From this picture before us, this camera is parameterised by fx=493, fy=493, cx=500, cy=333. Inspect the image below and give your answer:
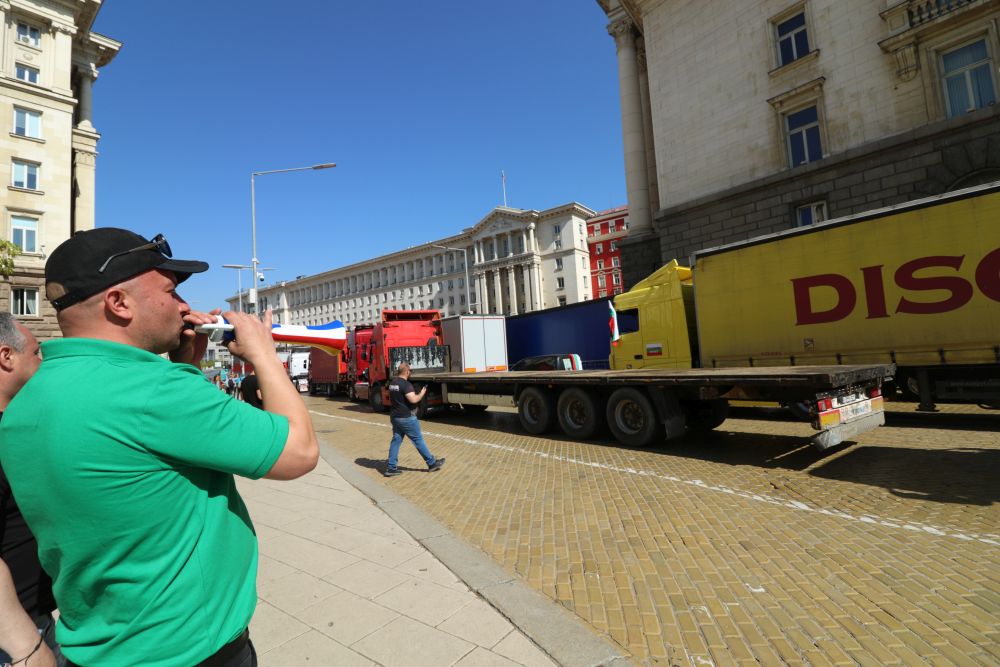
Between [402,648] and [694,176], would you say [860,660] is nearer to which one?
[402,648]

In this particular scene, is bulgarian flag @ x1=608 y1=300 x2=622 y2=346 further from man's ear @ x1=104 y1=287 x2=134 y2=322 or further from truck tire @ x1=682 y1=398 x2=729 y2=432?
man's ear @ x1=104 y1=287 x2=134 y2=322

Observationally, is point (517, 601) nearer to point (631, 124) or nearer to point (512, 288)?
point (631, 124)

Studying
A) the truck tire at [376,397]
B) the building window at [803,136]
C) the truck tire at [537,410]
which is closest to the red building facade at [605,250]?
the building window at [803,136]

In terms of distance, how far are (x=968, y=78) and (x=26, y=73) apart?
4404cm

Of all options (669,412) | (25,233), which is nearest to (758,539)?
(669,412)

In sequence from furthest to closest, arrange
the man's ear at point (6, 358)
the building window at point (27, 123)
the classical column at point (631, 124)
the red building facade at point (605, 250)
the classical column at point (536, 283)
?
1. the classical column at point (536, 283)
2. the red building facade at point (605, 250)
3. the building window at point (27, 123)
4. the classical column at point (631, 124)
5. the man's ear at point (6, 358)

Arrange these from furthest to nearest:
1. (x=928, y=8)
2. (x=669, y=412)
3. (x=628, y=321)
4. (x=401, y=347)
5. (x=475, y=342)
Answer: (x=475, y=342) → (x=401, y=347) → (x=928, y=8) → (x=628, y=321) → (x=669, y=412)

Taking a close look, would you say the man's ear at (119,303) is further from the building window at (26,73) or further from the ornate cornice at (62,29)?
the ornate cornice at (62,29)

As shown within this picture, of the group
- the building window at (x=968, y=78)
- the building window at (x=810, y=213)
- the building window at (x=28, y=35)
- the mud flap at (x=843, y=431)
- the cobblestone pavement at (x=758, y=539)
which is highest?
the building window at (x=28, y=35)

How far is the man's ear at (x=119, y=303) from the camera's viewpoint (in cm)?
133

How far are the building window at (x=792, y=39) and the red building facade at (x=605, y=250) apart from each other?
51.5 meters

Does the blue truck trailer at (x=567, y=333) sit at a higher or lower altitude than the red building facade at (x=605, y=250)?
lower

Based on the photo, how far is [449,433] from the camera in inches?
492

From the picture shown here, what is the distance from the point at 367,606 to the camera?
12.2ft
